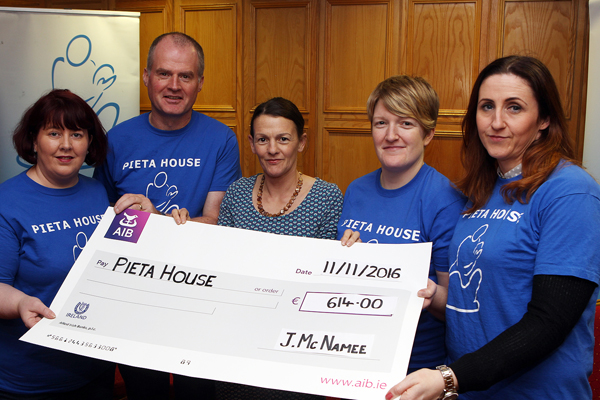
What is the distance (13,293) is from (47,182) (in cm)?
39

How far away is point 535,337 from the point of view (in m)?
0.94

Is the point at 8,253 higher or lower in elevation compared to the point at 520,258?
lower

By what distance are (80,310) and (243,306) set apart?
469 mm

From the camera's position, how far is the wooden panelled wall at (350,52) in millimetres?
3730

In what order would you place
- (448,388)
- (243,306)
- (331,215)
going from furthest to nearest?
1. (331,215)
2. (243,306)
3. (448,388)

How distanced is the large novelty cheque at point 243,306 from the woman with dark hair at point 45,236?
116mm

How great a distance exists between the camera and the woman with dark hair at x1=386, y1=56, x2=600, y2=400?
94 cm

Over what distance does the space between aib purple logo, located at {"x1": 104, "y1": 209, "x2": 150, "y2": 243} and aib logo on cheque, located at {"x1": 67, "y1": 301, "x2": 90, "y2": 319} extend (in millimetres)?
240

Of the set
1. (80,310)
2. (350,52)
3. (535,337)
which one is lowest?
(80,310)

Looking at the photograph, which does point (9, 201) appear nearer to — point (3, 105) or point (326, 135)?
point (3, 105)

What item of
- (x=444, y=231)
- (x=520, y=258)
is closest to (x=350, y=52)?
(x=444, y=231)

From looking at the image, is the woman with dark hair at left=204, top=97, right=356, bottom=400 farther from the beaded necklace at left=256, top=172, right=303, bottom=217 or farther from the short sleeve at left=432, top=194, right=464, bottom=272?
the short sleeve at left=432, top=194, right=464, bottom=272

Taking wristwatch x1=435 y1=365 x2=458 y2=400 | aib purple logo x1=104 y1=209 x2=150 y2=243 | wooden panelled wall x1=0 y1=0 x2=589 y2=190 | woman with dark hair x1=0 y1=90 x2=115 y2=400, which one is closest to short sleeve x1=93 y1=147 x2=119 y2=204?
woman with dark hair x1=0 y1=90 x2=115 y2=400

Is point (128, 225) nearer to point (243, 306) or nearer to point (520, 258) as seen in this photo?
point (243, 306)
